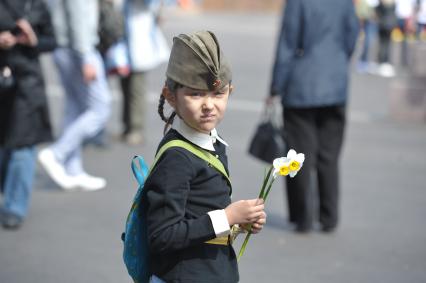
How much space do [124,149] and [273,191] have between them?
192 cm

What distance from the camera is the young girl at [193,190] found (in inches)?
120

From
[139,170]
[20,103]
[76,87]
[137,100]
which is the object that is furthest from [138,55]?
[139,170]

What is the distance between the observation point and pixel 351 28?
253 inches

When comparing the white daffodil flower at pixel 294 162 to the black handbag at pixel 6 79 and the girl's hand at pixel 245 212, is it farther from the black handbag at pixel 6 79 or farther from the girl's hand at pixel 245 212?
the black handbag at pixel 6 79

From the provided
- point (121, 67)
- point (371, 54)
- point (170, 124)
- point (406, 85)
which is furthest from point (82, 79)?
point (371, 54)

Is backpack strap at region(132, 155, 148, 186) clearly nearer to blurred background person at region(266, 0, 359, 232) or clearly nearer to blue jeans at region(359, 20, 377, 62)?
blurred background person at region(266, 0, 359, 232)

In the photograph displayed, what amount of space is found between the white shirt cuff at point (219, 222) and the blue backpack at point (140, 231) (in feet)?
0.58

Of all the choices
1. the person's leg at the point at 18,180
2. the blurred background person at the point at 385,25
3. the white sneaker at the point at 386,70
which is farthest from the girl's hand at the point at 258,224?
the blurred background person at the point at 385,25

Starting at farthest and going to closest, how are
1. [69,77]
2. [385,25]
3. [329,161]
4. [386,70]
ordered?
[385,25], [386,70], [69,77], [329,161]

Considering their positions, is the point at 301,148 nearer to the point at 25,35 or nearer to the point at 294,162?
the point at 25,35

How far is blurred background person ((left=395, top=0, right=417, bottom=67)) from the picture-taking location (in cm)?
1797

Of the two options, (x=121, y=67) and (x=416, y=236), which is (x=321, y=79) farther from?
(x=121, y=67)

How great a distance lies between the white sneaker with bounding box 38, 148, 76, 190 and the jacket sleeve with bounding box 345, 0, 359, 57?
244 centimetres

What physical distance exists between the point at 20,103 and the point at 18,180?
1.69 ft
